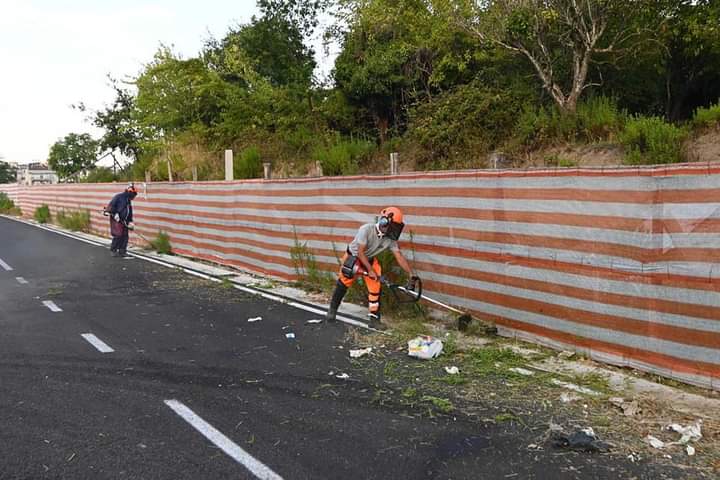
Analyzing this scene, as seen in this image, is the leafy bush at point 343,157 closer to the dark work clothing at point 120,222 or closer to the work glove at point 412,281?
the dark work clothing at point 120,222

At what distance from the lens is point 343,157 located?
60.2ft

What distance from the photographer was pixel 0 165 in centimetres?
10169

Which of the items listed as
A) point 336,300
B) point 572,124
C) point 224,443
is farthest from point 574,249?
point 572,124

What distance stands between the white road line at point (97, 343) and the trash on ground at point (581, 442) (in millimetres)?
4763

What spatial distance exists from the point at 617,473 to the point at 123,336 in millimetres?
5711

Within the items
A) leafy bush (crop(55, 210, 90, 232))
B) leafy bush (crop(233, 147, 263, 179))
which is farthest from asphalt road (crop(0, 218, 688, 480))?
leafy bush (crop(55, 210, 90, 232))

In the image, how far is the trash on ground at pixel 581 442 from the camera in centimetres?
420

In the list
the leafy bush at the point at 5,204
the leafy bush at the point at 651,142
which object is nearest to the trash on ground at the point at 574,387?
the leafy bush at the point at 651,142

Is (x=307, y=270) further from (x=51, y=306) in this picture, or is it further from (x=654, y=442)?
(x=654, y=442)

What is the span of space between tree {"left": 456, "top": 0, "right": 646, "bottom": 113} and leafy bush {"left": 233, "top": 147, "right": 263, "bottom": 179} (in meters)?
8.45

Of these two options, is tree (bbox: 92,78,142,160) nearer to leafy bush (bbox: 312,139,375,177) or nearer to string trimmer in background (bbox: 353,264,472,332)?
leafy bush (bbox: 312,139,375,177)

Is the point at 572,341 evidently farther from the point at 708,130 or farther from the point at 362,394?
the point at 708,130

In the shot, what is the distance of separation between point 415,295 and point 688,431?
374 cm

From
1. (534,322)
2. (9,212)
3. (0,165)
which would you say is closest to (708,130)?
(534,322)
